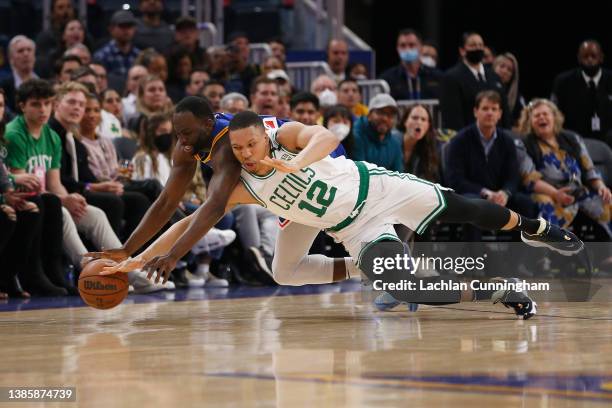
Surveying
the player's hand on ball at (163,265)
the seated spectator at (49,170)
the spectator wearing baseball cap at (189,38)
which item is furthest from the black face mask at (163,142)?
the player's hand on ball at (163,265)

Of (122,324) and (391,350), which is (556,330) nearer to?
(391,350)

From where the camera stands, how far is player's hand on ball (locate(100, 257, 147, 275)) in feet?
19.9

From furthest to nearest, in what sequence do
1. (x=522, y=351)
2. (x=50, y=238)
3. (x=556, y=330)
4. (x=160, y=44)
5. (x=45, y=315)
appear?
(x=160, y=44)
(x=50, y=238)
(x=45, y=315)
(x=556, y=330)
(x=522, y=351)

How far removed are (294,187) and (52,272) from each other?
9.85 ft

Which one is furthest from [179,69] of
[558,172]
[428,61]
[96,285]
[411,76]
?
[96,285]

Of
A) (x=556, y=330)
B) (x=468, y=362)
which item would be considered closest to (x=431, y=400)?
(x=468, y=362)

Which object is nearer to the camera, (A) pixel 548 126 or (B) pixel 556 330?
(B) pixel 556 330

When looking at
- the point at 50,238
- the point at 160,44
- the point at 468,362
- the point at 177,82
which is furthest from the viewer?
the point at 160,44

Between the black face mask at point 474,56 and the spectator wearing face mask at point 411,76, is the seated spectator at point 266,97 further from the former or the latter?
the spectator wearing face mask at point 411,76

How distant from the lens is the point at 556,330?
19.1ft

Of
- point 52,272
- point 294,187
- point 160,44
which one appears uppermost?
point 160,44

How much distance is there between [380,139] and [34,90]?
321 cm

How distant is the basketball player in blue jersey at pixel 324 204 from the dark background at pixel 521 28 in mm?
10351

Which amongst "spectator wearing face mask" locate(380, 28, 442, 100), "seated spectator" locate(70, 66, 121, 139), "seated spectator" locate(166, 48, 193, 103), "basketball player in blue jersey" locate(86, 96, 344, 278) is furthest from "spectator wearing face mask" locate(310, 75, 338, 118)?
"basketball player in blue jersey" locate(86, 96, 344, 278)
